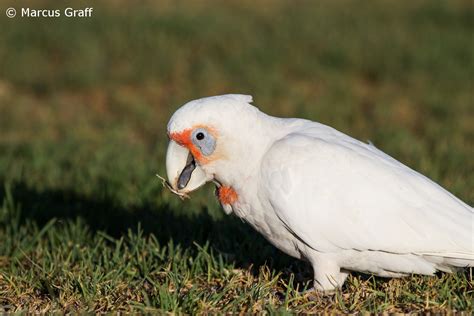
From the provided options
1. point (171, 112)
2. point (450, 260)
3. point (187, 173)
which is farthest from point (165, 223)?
point (171, 112)

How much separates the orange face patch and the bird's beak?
2.3 inches

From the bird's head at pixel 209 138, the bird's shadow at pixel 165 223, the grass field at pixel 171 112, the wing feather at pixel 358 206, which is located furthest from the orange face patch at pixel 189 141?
the bird's shadow at pixel 165 223

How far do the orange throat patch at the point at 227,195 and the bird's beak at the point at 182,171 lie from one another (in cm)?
10

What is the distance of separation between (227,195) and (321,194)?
0.54 m

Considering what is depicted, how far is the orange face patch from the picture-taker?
158 inches

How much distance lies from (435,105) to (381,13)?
3.63 m

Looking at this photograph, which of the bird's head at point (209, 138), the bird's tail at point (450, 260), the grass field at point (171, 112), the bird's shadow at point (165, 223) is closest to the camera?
the bird's tail at point (450, 260)

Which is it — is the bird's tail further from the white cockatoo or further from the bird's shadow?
the bird's shadow

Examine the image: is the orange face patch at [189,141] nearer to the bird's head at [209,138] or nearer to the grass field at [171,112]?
the bird's head at [209,138]

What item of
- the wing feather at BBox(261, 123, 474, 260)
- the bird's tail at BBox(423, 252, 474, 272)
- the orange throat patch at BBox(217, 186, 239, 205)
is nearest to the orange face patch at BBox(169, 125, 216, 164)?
the orange throat patch at BBox(217, 186, 239, 205)

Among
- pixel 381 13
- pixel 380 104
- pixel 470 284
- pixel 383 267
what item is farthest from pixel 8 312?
pixel 381 13

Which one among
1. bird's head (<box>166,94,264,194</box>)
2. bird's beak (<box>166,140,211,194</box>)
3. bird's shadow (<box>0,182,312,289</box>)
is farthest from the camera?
bird's shadow (<box>0,182,312,289</box>)

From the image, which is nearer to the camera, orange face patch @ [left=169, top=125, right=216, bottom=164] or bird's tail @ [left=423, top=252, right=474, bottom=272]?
bird's tail @ [left=423, top=252, right=474, bottom=272]

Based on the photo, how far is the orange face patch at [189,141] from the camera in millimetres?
4012
